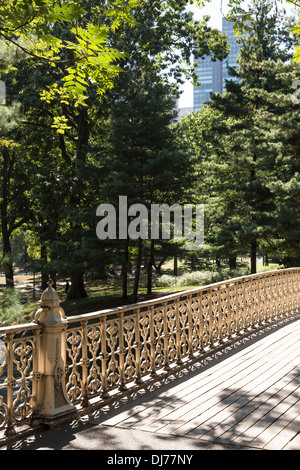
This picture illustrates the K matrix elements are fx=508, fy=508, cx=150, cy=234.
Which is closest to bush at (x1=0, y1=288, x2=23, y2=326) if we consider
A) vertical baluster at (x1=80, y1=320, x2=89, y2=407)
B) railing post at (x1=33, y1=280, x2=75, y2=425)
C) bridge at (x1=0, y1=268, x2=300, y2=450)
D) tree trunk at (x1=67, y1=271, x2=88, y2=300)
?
bridge at (x1=0, y1=268, x2=300, y2=450)

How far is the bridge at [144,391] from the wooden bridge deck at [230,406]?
10 millimetres

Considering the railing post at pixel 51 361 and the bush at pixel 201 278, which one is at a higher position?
the railing post at pixel 51 361

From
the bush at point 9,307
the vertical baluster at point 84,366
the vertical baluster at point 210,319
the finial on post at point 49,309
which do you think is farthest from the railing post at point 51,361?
the bush at point 9,307

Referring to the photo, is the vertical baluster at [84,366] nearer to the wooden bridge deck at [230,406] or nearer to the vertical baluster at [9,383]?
the wooden bridge deck at [230,406]

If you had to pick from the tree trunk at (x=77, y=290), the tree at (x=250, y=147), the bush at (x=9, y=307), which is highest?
the tree at (x=250, y=147)

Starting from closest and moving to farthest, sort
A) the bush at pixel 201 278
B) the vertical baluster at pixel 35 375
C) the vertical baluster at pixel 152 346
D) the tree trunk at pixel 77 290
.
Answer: the vertical baluster at pixel 35 375, the vertical baluster at pixel 152 346, the tree trunk at pixel 77 290, the bush at pixel 201 278

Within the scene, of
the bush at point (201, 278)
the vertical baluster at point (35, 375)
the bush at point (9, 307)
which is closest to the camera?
the vertical baluster at point (35, 375)

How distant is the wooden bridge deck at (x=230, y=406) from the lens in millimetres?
4492

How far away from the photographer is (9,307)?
11.1 meters

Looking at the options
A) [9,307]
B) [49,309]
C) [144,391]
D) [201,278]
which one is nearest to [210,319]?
[144,391]

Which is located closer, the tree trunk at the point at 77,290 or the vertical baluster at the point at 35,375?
the vertical baluster at the point at 35,375

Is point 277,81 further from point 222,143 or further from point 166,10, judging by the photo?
point 166,10

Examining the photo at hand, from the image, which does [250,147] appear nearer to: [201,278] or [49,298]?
[201,278]

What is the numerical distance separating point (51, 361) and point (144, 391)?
5.39 feet
